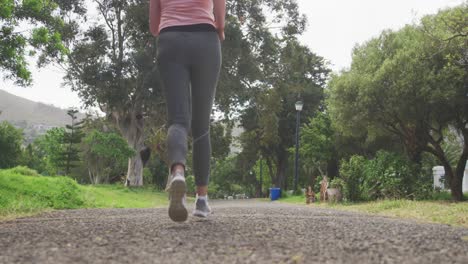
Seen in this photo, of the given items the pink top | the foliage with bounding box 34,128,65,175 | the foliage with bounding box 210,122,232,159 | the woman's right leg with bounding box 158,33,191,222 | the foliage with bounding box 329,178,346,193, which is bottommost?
the foliage with bounding box 329,178,346,193

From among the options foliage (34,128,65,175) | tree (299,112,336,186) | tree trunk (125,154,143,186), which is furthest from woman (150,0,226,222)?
foliage (34,128,65,175)

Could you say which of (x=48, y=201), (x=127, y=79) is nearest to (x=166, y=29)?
(x=48, y=201)

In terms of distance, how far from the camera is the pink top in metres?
3.62

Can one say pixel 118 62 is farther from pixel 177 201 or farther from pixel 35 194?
pixel 177 201

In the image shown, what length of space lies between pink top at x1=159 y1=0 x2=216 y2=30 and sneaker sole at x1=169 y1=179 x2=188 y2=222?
4.06 ft

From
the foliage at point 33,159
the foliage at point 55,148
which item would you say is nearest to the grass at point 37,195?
the foliage at point 55,148

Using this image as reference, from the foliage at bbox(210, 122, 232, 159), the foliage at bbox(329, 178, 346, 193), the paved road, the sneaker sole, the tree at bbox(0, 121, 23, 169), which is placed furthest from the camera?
the tree at bbox(0, 121, 23, 169)

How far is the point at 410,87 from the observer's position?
14172 mm

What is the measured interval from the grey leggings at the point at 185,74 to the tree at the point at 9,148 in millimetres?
42860

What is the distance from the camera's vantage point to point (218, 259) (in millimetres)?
2111

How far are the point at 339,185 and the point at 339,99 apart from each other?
322 centimetres

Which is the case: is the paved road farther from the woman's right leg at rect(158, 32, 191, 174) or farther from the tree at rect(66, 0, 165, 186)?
the tree at rect(66, 0, 165, 186)

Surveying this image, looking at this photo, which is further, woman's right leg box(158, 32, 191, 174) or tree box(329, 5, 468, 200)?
tree box(329, 5, 468, 200)

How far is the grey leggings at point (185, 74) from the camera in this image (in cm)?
357
